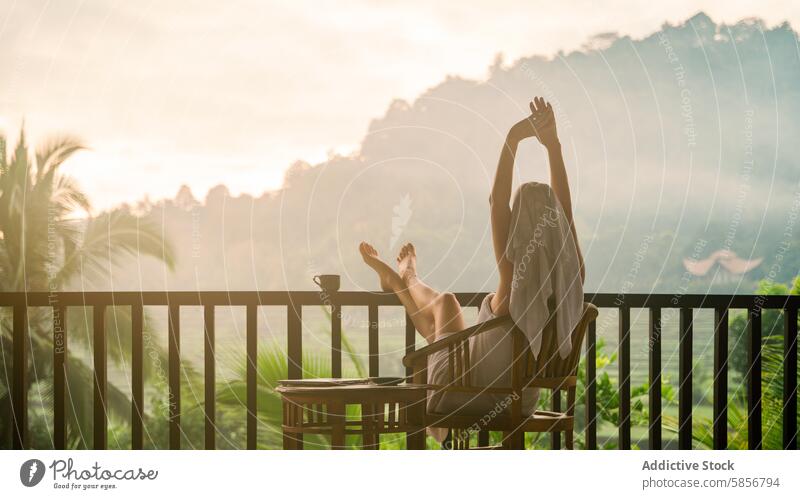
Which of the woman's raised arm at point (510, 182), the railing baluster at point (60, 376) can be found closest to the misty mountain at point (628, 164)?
the woman's raised arm at point (510, 182)

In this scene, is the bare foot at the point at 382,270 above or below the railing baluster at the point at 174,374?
above

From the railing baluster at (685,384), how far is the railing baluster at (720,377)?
0.10m

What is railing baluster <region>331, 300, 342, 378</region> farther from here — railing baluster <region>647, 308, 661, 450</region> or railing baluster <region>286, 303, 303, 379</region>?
railing baluster <region>647, 308, 661, 450</region>

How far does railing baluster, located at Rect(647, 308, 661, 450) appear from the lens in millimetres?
3279

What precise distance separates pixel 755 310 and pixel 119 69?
3527mm

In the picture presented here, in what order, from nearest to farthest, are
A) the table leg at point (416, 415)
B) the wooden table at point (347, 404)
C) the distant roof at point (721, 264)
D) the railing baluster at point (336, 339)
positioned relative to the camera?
the wooden table at point (347, 404) < the table leg at point (416, 415) < the railing baluster at point (336, 339) < the distant roof at point (721, 264)

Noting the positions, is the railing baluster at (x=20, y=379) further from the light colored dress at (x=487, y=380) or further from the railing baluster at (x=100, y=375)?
the light colored dress at (x=487, y=380)

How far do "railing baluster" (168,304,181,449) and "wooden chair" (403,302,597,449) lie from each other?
3.25 feet

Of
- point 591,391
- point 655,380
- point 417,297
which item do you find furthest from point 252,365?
point 655,380

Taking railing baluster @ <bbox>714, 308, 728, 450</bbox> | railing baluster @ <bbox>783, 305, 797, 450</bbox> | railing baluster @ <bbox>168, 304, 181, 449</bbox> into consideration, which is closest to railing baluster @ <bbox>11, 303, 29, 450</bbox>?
railing baluster @ <bbox>168, 304, 181, 449</bbox>

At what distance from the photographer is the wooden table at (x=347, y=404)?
2.38 meters

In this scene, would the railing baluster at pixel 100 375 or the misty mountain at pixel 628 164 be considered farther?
the misty mountain at pixel 628 164

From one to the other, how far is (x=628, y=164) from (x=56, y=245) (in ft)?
33.8

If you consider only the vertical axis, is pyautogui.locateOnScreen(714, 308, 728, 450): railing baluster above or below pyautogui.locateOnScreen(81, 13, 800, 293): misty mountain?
below
